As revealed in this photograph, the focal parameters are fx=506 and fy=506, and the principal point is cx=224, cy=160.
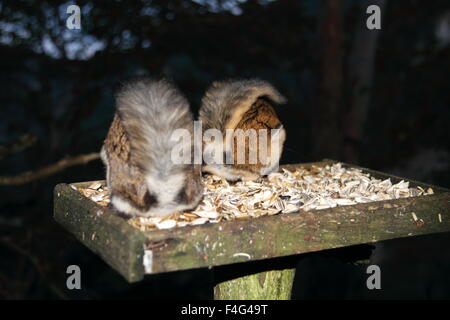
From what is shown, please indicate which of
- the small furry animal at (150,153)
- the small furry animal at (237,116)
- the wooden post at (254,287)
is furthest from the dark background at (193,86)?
the small furry animal at (150,153)

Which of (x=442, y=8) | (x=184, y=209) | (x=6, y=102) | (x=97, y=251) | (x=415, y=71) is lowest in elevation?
(x=97, y=251)

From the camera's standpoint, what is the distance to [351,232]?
6.18 ft

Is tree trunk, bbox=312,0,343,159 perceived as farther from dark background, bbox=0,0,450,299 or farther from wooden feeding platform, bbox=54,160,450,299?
wooden feeding platform, bbox=54,160,450,299

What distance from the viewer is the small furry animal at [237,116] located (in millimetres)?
2299

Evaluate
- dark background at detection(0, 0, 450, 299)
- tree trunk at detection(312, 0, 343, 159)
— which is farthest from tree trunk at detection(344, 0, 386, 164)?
tree trunk at detection(312, 0, 343, 159)

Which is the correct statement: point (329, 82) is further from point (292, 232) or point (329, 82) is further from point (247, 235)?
point (247, 235)

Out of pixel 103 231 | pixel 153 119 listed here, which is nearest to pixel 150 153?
pixel 153 119

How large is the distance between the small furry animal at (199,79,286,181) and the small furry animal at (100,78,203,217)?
21.5 inches

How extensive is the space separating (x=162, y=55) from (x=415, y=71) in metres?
2.72

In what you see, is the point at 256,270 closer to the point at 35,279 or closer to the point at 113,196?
the point at 113,196

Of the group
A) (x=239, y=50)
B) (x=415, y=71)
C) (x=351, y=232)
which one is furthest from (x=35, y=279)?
(x=415, y=71)

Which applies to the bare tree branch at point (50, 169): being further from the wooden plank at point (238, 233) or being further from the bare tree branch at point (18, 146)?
the wooden plank at point (238, 233)

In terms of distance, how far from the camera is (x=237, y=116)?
91.3 inches

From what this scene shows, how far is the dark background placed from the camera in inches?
158
